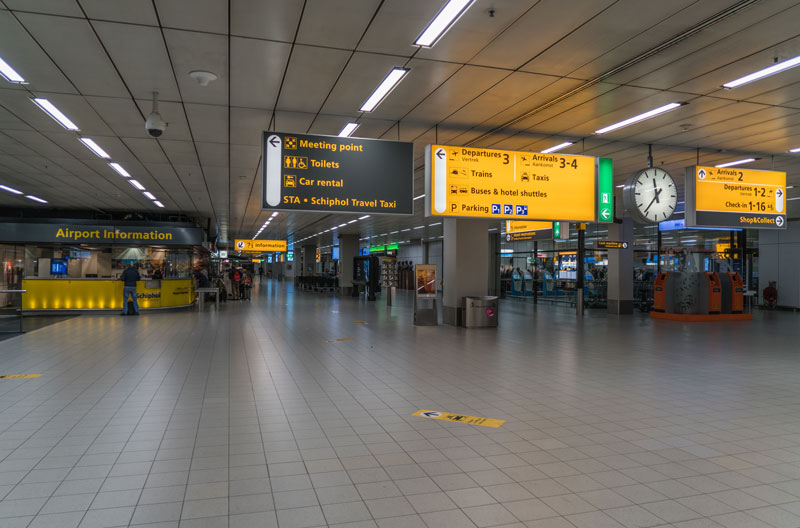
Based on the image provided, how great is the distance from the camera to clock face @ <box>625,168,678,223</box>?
7.83m

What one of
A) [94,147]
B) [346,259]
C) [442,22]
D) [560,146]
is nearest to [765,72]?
[560,146]

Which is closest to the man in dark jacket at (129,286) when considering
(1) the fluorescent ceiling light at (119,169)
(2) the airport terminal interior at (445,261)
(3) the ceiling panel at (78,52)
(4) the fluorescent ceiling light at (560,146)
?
(2) the airport terminal interior at (445,261)

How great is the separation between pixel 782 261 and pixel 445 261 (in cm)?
1576

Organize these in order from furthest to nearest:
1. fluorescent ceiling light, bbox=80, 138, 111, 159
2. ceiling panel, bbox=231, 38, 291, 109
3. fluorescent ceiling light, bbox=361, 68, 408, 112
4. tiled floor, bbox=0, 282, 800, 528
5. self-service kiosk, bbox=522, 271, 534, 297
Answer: self-service kiosk, bbox=522, 271, 534, 297 < fluorescent ceiling light, bbox=80, 138, 111, 159 < fluorescent ceiling light, bbox=361, 68, 408, 112 < ceiling panel, bbox=231, 38, 291, 109 < tiled floor, bbox=0, 282, 800, 528

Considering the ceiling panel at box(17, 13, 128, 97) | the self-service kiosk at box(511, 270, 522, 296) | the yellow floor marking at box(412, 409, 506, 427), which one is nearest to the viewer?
the ceiling panel at box(17, 13, 128, 97)

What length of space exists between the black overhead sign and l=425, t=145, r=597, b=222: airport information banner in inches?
18.7

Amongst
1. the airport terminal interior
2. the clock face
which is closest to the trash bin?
the airport terminal interior

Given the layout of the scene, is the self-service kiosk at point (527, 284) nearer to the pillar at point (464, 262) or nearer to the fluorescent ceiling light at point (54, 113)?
the pillar at point (464, 262)

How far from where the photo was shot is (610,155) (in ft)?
32.7

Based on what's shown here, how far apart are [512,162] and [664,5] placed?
325 cm

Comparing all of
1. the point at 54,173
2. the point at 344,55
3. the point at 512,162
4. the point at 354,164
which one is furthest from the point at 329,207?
the point at 54,173

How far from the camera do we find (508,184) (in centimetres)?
748

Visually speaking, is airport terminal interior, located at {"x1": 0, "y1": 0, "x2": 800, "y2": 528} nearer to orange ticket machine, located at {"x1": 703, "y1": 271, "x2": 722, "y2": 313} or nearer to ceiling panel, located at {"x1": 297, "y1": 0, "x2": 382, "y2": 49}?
ceiling panel, located at {"x1": 297, "y1": 0, "x2": 382, "y2": 49}

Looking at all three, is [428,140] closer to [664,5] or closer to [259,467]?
[664,5]
